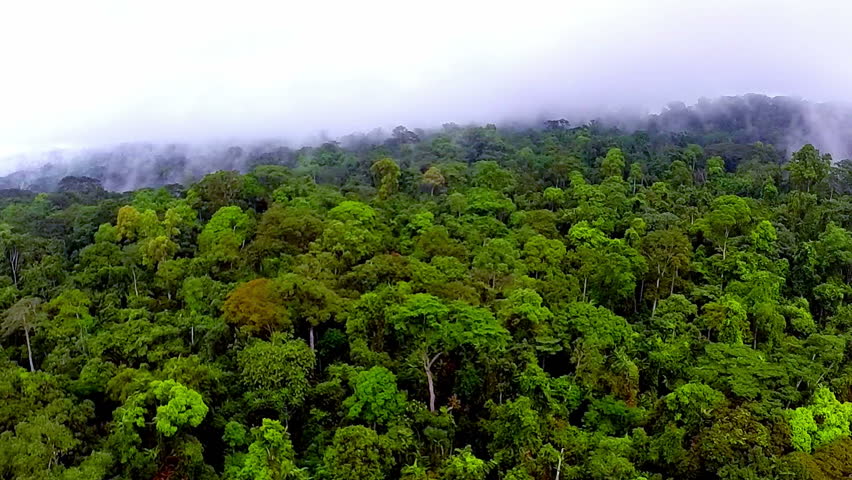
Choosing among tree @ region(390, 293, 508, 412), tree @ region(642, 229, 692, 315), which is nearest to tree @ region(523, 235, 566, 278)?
tree @ region(642, 229, 692, 315)

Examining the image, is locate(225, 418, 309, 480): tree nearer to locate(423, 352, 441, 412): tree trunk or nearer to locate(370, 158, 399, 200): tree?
locate(423, 352, 441, 412): tree trunk

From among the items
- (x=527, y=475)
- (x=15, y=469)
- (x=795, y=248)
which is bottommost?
(x=527, y=475)

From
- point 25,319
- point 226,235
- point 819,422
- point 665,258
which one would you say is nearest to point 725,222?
point 665,258

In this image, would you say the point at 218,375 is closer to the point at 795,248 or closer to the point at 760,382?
the point at 760,382

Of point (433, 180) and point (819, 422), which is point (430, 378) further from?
point (433, 180)

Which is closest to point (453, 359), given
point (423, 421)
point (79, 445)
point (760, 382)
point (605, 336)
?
point (423, 421)

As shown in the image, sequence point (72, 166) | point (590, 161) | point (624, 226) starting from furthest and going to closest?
point (72, 166), point (590, 161), point (624, 226)
